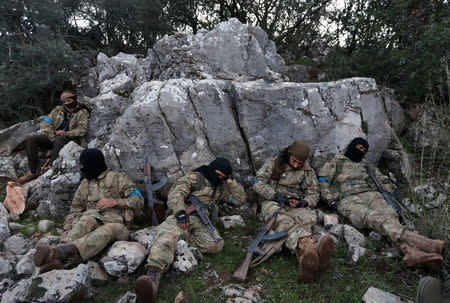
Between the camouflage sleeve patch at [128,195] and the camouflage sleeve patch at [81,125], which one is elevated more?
the camouflage sleeve patch at [81,125]

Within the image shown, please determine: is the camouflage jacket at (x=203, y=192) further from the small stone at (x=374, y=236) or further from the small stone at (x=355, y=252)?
the small stone at (x=374, y=236)

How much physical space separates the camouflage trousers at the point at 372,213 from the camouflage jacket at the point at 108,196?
3.83 meters

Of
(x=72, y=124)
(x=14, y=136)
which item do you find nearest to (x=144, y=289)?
(x=72, y=124)

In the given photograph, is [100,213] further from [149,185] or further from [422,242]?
[422,242]

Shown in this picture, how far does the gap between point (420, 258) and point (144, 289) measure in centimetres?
368

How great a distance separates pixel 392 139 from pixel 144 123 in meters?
5.83

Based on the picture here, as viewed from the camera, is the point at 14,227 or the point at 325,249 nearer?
the point at 325,249

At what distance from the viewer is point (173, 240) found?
4242 mm

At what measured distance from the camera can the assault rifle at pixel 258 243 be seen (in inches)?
164

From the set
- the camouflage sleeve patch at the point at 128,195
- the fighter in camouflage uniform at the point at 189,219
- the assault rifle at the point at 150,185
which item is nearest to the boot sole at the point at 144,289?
the fighter in camouflage uniform at the point at 189,219

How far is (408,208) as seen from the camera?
596cm

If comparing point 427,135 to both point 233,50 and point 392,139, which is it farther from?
point 233,50

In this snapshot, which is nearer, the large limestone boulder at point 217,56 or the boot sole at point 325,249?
the boot sole at point 325,249

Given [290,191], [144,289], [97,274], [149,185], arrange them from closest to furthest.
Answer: [144,289] < [97,274] < [149,185] < [290,191]
